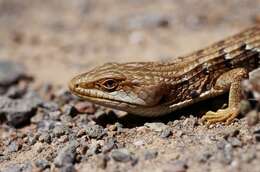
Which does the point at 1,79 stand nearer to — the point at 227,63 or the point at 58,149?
the point at 58,149

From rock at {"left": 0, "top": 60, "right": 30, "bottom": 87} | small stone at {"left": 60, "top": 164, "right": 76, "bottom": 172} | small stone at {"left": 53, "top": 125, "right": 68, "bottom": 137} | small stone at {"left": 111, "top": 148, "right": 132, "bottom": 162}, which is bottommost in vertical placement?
small stone at {"left": 60, "top": 164, "right": 76, "bottom": 172}

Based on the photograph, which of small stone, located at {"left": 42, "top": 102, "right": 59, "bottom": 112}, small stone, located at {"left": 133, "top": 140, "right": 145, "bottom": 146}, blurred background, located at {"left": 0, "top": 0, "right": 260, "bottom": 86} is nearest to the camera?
small stone, located at {"left": 133, "top": 140, "right": 145, "bottom": 146}

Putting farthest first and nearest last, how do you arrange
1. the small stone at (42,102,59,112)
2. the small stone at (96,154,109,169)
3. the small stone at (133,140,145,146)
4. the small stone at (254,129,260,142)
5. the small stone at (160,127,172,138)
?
the small stone at (42,102,59,112) < the small stone at (160,127,172,138) < the small stone at (133,140,145,146) < the small stone at (96,154,109,169) < the small stone at (254,129,260,142)

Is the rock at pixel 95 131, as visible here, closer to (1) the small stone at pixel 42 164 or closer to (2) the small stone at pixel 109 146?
(2) the small stone at pixel 109 146

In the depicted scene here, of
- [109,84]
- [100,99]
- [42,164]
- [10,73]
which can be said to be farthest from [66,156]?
[10,73]

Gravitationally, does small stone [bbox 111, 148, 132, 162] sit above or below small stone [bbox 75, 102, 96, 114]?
below

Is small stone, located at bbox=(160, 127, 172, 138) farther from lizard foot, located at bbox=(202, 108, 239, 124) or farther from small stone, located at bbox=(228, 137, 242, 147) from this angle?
small stone, located at bbox=(228, 137, 242, 147)

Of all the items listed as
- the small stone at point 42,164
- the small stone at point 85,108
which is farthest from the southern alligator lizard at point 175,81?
the small stone at point 42,164

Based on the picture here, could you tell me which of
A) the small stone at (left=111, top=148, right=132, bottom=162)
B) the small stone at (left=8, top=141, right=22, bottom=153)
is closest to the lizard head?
the small stone at (left=111, top=148, right=132, bottom=162)

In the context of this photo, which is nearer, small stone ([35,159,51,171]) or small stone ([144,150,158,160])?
small stone ([144,150,158,160])
